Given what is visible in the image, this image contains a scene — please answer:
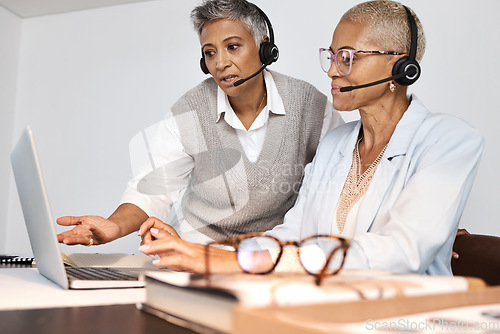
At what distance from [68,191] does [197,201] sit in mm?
2158

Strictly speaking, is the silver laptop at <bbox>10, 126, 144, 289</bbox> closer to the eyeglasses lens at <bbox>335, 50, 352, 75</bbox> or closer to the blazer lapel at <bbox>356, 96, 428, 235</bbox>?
the blazer lapel at <bbox>356, 96, 428, 235</bbox>

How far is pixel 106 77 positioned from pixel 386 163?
2876 mm

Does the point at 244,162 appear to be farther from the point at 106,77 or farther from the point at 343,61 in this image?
the point at 106,77

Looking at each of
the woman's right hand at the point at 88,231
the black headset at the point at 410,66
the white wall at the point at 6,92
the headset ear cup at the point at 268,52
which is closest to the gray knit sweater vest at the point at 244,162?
the headset ear cup at the point at 268,52

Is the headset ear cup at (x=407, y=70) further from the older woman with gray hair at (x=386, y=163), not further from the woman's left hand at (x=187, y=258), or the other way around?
the woman's left hand at (x=187, y=258)

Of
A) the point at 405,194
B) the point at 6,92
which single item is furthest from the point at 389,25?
the point at 6,92

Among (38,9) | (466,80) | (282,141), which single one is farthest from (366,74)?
(38,9)

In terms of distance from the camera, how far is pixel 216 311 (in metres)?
0.47

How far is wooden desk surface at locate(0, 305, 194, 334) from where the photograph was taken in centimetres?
54

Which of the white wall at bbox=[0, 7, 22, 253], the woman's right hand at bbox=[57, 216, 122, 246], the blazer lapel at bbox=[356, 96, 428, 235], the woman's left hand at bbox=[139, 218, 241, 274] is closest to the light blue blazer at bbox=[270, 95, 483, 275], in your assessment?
the blazer lapel at bbox=[356, 96, 428, 235]

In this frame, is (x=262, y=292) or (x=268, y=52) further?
(x=268, y=52)

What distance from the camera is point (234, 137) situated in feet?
6.06

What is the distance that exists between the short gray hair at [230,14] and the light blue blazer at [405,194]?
1.69ft

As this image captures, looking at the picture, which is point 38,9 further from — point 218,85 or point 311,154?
point 311,154
